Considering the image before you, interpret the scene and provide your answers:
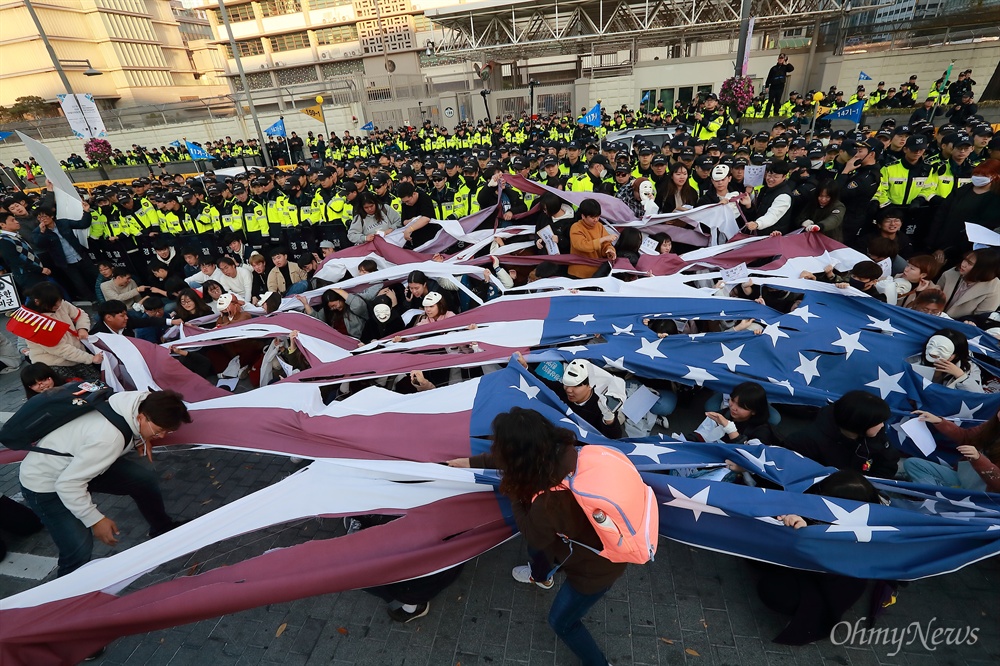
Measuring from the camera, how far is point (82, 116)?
15281 mm

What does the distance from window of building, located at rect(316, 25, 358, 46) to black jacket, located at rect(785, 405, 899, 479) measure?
5090 cm

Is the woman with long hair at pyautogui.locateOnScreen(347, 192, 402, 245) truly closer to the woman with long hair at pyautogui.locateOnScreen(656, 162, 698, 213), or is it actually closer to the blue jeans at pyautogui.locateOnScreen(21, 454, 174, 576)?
the woman with long hair at pyautogui.locateOnScreen(656, 162, 698, 213)

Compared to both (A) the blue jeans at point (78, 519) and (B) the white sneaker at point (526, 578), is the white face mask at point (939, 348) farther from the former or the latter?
(A) the blue jeans at point (78, 519)

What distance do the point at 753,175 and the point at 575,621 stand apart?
7097 millimetres

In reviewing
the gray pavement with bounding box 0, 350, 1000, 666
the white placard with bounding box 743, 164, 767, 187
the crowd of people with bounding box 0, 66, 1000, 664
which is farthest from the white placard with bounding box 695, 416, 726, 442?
the white placard with bounding box 743, 164, 767, 187

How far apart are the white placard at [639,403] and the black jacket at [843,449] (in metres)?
1.16

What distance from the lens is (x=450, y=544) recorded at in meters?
2.73

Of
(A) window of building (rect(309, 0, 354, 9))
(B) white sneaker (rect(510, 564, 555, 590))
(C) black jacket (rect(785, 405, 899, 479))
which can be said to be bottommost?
(B) white sneaker (rect(510, 564, 555, 590))

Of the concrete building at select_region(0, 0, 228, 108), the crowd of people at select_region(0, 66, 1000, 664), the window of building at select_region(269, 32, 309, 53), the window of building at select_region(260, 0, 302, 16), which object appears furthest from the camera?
the window of building at select_region(269, 32, 309, 53)

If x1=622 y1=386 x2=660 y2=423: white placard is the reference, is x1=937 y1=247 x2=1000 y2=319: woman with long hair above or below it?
above

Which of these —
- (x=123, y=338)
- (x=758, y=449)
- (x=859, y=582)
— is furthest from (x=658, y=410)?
(x=123, y=338)

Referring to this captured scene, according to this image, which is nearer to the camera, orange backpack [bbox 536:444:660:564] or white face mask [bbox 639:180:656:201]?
orange backpack [bbox 536:444:660:564]

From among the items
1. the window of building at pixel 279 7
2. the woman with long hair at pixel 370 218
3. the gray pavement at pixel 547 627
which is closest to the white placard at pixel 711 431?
the gray pavement at pixel 547 627

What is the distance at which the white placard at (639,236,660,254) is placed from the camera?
6031mm
